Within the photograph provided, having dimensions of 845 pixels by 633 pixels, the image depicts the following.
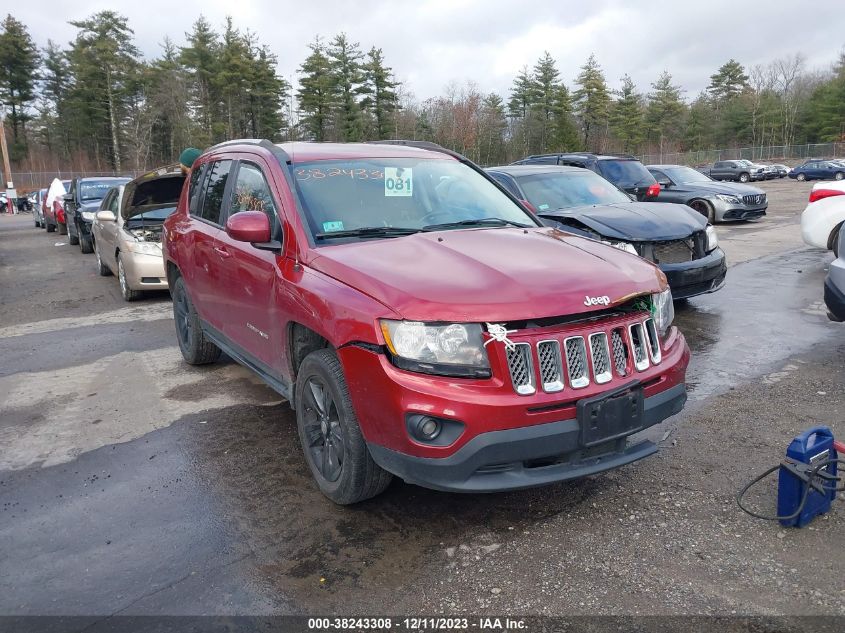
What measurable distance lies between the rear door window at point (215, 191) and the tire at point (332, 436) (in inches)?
78.5

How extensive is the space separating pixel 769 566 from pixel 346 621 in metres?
1.83

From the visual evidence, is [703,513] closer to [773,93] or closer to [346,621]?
[346,621]

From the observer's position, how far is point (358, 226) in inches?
152

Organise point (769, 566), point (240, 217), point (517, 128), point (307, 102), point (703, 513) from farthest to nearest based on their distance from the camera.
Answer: point (517, 128), point (307, 102), point (240, 217), point (703, 513), point (769, 566)

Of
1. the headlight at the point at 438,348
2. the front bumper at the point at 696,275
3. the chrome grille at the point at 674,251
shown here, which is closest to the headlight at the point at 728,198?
the front bumper at the point at 696,275

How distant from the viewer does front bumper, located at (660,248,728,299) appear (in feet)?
22.5

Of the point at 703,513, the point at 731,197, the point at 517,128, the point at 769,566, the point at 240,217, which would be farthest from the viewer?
the point at 517,128

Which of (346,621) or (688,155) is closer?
(346,621)

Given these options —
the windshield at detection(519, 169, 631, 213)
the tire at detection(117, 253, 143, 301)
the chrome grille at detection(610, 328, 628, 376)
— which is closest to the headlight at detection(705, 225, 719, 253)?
the windshield at detection(519, 169, 631, 213)

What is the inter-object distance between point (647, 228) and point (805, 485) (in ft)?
14.3

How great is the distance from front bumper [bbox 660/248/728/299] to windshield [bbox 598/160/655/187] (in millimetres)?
4763

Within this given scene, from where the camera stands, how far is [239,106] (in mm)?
58312

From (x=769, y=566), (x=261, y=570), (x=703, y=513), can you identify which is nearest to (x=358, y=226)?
(x=261, y=570)

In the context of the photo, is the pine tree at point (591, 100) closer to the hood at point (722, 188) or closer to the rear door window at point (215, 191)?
the hood at point (722, 188)
